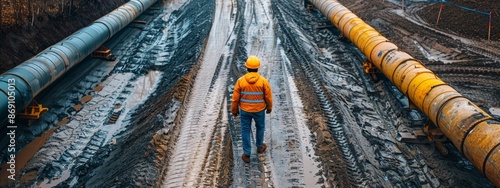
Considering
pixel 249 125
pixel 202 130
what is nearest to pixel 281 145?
pixel 249 125

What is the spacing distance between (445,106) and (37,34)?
11894 mm

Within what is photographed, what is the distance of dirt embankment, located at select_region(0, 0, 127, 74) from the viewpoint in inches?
421

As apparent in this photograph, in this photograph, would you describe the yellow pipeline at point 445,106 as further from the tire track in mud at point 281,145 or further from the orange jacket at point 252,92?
the orange jacket at point 252,92

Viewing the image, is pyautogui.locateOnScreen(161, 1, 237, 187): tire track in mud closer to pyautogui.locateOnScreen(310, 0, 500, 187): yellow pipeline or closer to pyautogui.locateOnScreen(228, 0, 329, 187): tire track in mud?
pyautogui.locateOnScreen(228, 0, 329, 187): tire track in mud

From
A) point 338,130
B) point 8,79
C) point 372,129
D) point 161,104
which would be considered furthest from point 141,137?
point 372,129

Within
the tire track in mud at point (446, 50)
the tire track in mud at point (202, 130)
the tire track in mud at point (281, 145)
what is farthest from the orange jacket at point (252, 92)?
the tire track in mud at point (446, 50)

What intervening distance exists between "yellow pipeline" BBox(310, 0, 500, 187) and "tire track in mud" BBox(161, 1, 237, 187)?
14.1 feet

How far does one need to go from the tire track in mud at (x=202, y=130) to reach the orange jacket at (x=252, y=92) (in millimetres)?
1267

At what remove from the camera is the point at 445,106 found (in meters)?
7.37

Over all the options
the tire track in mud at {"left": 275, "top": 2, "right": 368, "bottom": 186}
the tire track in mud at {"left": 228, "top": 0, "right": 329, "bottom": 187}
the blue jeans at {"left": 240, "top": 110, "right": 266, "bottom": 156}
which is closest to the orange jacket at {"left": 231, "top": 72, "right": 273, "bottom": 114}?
the blue jeans at {"left": 240, "top": 110, "right": 266, "bottom": 156}

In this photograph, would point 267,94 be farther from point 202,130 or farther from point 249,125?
point 202,130

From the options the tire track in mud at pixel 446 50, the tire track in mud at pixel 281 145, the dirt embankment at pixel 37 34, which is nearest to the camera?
the tire track in mud at pixel 281 145

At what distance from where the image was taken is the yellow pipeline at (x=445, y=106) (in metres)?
6.15

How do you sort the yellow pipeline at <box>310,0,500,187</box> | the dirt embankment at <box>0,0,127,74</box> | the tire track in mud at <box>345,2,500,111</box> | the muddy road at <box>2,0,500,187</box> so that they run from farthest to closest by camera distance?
the dirt embankment at <box>0,0,127,74</box> < the tire track in mud at <box>345,2,500,111</box> < the muddy road at <box>2,0,500,187</box> < the yellow pipeline at <box>310,0,500,187</box>
